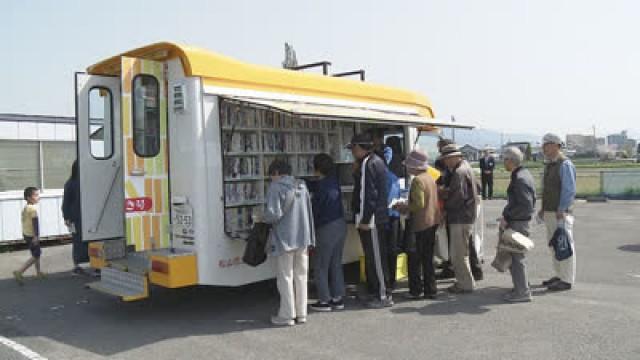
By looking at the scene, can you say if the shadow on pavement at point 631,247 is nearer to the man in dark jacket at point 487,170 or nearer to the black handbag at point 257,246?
the black handbag at point 257,246

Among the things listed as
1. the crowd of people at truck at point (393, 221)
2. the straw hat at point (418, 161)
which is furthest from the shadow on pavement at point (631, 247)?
the straw hat at point (418, 161)

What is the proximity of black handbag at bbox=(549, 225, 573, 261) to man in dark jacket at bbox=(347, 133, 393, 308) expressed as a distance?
2.21 meters

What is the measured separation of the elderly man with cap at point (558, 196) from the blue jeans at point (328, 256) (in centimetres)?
274

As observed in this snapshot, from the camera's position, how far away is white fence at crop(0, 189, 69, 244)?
1187 cm

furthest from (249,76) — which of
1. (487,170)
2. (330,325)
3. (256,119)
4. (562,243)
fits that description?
(487,170)

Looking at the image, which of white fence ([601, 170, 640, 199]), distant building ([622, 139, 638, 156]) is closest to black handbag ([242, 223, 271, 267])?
white fence ([601, 170, 640, 199])

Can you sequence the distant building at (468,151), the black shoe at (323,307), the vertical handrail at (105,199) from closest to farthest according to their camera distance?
the black shoe at (323,307) → the vertical handrail at (105,199) → the distant building at (468,151)

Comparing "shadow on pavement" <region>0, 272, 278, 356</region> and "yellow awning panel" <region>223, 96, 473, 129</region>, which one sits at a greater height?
"yellow awning panel" <region>223, 96, 473, 129</region>

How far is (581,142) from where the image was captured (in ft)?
367

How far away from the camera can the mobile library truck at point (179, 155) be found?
6.18m

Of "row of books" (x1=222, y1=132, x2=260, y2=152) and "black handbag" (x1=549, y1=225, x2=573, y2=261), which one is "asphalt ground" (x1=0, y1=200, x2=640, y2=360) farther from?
"row of books" (x1=222, y1=132, x2=260, y2=152)

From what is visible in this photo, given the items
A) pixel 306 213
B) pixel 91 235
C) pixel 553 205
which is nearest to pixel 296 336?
pixel 306 213

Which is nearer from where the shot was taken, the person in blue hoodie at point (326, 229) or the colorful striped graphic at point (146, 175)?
the colorful striped graphic at point (146, 175)

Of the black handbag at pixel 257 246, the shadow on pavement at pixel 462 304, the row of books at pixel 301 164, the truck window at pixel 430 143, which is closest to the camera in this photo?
the black handbag at pixel 257 246
